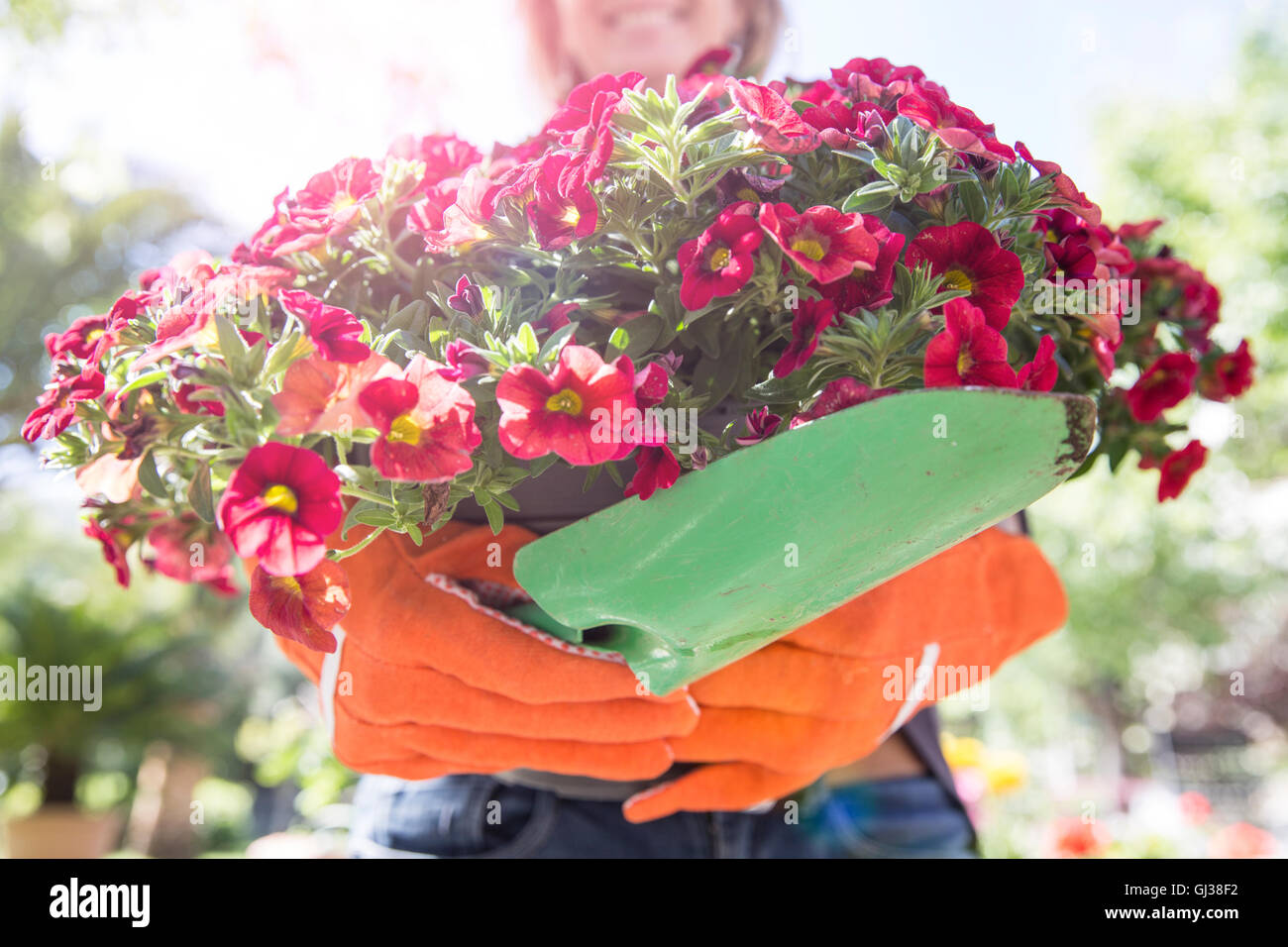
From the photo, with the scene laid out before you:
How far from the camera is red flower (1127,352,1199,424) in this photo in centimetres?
109

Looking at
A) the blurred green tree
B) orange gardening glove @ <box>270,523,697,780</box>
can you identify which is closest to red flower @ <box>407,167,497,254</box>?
orange gardening glove @ <box>270,523,697,780</box>

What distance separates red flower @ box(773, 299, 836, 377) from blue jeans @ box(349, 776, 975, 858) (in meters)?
0.76

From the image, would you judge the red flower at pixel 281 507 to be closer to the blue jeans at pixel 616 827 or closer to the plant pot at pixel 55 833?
the blue jeans at pixel 616 827

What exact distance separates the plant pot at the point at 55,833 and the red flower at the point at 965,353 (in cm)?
1072

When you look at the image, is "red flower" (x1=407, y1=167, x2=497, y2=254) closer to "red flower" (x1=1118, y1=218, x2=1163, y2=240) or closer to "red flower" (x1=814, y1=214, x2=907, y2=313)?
"red flower" (x1=814, y1=214, x2=907, y2=313)

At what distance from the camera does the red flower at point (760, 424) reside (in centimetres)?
77

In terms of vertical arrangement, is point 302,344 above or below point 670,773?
above

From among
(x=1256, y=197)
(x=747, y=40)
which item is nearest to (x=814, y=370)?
(x=747, y=40)

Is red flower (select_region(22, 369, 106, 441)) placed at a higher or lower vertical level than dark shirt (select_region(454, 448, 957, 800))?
higher

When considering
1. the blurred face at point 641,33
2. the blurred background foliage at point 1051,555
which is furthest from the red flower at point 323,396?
the blurred background foliage at point 1051,555

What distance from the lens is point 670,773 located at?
3.81 ft

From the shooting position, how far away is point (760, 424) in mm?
778

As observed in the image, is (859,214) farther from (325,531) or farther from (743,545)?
(325,531)
